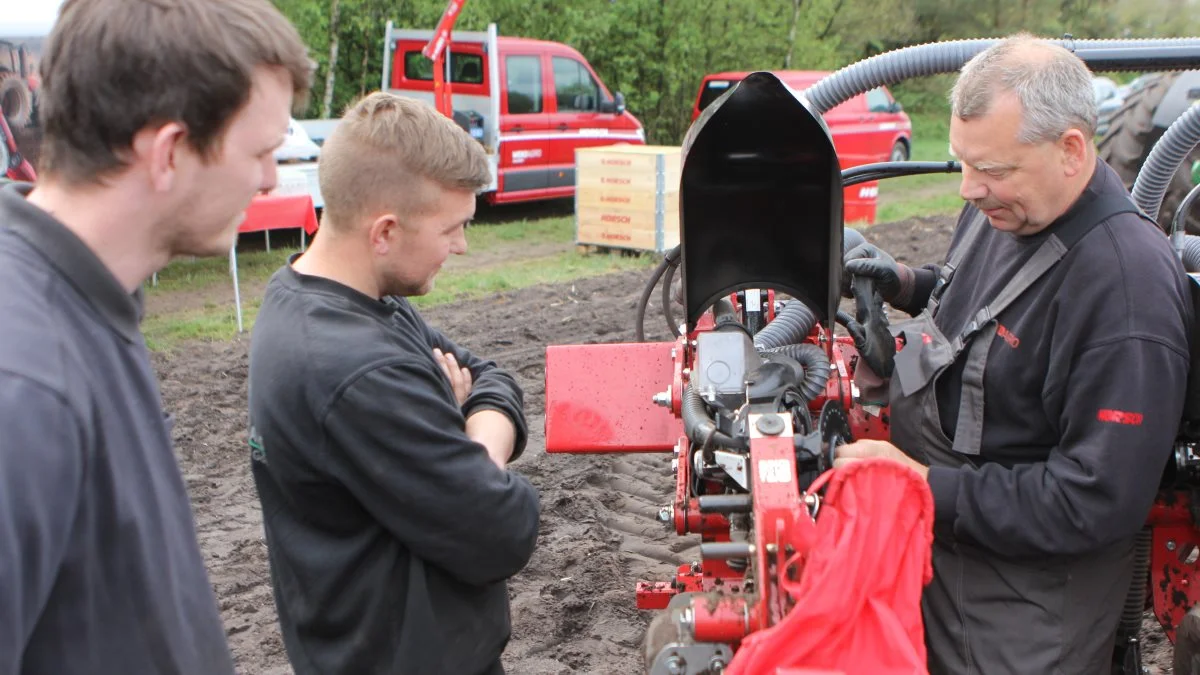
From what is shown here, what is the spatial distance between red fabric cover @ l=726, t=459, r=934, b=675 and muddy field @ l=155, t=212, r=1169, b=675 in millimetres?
1879

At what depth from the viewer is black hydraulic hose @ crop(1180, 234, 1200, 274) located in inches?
126

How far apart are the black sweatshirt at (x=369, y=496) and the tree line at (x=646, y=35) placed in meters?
11.4

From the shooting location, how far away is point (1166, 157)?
3303 mm

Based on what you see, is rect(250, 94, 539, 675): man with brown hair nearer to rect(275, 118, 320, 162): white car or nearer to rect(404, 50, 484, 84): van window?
rect(275, 118, 320, 162): white car

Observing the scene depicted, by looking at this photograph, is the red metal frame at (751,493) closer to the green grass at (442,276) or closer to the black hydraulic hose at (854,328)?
the black hydraulic hose at (854,328)

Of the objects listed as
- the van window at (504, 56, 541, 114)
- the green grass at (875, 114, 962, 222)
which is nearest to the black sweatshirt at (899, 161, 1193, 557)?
the green grass at (875, 114, 962, 222)

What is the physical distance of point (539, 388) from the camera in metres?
6.39

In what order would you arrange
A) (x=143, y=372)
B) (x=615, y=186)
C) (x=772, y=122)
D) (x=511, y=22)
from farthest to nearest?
(x=511, y=22), (x=615, y=186), (x=772, y=122), (x=143, y=372)

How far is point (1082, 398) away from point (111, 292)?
6.10 feet

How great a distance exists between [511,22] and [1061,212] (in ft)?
54.6

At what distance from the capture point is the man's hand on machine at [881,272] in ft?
10.1

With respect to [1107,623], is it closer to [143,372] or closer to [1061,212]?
[1061,212]

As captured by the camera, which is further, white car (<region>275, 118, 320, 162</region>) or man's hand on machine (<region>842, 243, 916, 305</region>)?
white car (<region>275, 118, 320, 162</region>)

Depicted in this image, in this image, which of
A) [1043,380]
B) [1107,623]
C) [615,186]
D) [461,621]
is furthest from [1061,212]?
[615,186]
